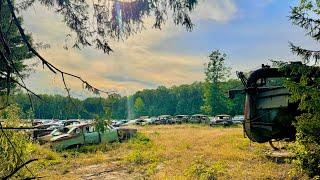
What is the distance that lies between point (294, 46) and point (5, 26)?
6801 mm

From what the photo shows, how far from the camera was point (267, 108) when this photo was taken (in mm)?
13766

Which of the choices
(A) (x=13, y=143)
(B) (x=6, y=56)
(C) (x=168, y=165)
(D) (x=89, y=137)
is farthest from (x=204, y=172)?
(D) (x=89, y=137)

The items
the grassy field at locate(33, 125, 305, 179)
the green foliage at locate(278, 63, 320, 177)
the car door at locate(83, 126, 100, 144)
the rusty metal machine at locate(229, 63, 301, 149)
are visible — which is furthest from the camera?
the car door at locate(83, 126, 100, 144)

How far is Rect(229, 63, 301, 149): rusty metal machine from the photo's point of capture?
13273 millimetres

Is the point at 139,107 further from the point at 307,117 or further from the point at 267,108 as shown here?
the point at 307,117

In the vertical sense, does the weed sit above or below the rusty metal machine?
below

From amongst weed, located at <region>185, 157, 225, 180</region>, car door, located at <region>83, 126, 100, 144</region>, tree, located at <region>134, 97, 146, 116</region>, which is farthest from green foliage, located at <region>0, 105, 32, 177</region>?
tree, located at <region>134, 97, 146, 116</region>

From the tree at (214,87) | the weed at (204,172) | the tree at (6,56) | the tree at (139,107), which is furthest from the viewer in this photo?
the tree at (139,107)

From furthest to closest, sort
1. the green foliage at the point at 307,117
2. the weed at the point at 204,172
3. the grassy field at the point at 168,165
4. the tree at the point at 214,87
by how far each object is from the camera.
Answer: the tree at the point at 214,87
the grassy field at the point at 168,165
the weed at the point at 204,172
the green foliage at the point at 307,117

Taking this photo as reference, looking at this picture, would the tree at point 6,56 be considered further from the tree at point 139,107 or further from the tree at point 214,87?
the tree at point 139,107

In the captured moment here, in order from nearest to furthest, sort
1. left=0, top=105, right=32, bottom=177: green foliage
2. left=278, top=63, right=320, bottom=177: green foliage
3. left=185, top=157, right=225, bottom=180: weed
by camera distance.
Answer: left=0, top=105, right=32, bottom=177: green foliage → left=278, top=63, right=320, bottom=177: green foliage → left=185, top=157, right=225, bottom=180: weed

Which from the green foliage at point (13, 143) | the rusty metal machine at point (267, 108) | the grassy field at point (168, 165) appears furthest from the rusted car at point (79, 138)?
the green foliage at point (13, 143)

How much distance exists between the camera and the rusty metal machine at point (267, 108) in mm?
13273

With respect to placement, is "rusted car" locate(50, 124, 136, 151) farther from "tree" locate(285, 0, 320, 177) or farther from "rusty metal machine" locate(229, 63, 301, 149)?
"tree" locate(285, 0, 320, 177)
